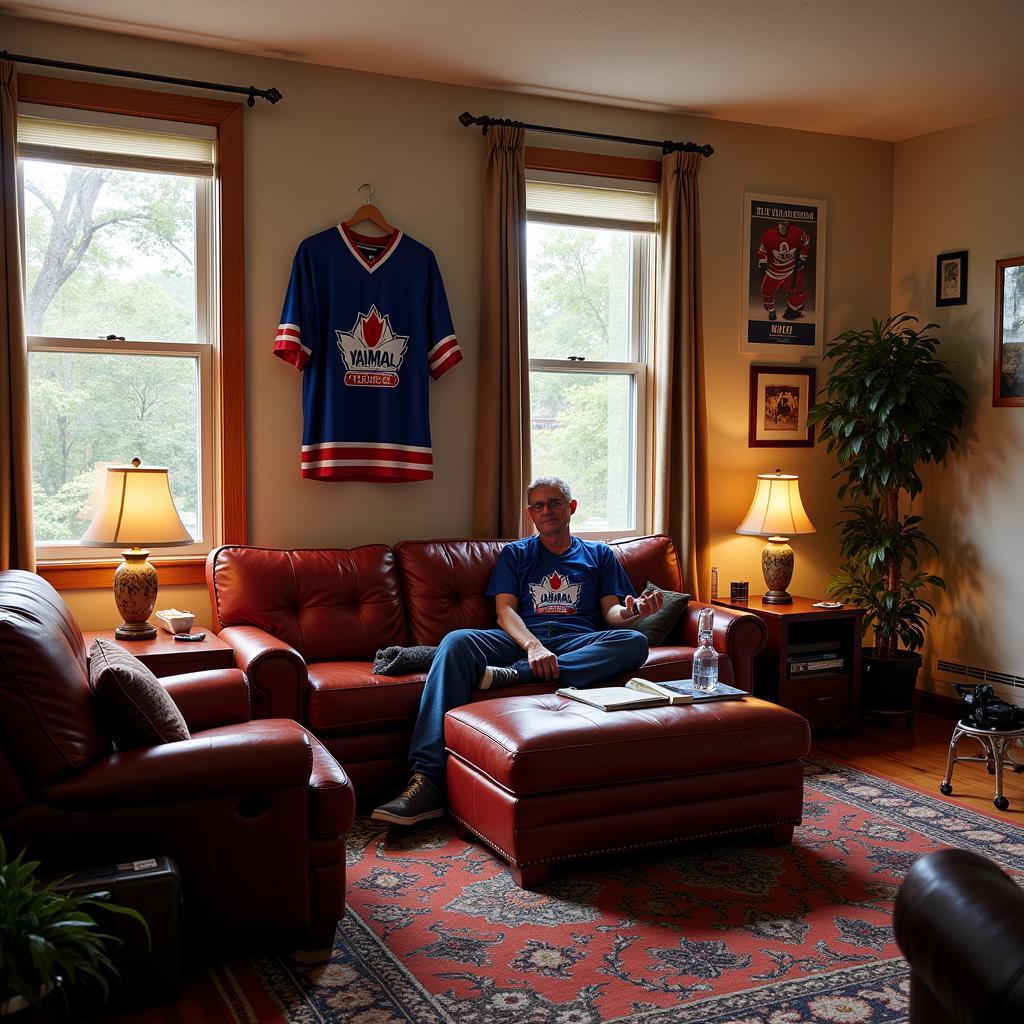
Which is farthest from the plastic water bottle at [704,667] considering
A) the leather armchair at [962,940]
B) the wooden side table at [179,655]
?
the leather armchair at [962,940]

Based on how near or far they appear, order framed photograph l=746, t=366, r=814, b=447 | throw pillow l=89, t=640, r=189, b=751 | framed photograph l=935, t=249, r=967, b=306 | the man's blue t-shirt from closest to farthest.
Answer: throw pillow l=89, t=640, r=189, b=751 → the man's blue t-shirt → framed photograph l=935, t=249, r=967, b=306 → framed photograph l=746, t=366, r=814, b=447

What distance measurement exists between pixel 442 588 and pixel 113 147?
7.04 feet

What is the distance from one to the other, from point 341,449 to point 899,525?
2722 mm

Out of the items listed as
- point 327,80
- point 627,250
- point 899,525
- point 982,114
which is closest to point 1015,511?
point 899,525

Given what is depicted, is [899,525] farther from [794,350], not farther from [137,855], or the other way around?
[137,855]

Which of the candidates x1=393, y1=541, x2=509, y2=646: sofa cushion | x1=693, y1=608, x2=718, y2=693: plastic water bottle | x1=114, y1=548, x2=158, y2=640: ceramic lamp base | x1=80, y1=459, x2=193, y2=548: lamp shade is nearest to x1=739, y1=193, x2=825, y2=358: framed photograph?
x1=393, y1=541, x2=509, y2=646: sofa cushion

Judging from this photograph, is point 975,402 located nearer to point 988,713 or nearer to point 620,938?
point 988,713

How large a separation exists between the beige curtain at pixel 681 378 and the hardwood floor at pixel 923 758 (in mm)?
971

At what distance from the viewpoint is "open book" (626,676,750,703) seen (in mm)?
3410

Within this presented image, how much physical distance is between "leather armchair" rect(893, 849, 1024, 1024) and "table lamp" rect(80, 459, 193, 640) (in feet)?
9.17

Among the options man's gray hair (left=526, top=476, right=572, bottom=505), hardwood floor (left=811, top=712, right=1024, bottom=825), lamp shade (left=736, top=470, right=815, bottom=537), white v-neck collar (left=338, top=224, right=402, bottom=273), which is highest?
white v-neck collar (left=338, top=224, right=402, bottom=273)

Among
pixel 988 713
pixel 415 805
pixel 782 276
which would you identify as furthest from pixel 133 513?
pixel 782 276

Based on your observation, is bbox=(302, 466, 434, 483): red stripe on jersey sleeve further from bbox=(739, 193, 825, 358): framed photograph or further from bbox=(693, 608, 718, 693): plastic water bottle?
bbox=(739, 193, 825, 358): framed photograph

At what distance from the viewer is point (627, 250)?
5082mm
